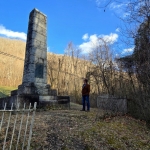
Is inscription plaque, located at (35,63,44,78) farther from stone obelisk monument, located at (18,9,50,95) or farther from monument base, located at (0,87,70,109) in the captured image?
monument base, located at (0,87,70,109)

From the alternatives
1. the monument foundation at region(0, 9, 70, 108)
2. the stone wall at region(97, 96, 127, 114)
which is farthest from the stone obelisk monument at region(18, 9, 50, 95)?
the stone wall at region(97, 96, 127, 114)

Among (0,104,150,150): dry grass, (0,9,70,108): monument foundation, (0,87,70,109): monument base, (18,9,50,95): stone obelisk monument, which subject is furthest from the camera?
(18,9,50,95): stone obelisk monument

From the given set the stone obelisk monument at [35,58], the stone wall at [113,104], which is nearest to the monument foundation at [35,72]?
the stone obelisk monument at [35,58]

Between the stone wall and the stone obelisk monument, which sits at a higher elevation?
the stone obelisk monument

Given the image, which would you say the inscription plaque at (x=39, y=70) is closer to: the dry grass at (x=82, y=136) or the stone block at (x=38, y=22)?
the stone block at (x=38, y=22)

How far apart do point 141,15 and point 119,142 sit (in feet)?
16.8

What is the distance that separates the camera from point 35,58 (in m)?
10.9

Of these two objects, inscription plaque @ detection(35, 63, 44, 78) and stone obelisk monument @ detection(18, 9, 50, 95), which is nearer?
stone obelisk monument @ detection(18, 9, 50, 95)

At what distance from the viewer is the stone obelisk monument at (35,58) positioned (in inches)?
414

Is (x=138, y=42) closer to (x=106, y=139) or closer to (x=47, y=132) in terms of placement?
(x=106, y=139)

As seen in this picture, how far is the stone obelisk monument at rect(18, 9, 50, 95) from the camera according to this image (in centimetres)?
1052

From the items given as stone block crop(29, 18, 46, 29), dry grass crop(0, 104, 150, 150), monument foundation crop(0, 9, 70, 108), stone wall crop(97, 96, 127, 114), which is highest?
stone block crop(29, 18, 46, 29)

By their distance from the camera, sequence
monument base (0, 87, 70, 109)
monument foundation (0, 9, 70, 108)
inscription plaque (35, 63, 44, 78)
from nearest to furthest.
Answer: monument base (0, 87, 70, 109) < monument foundation (0, 9, 70, 108) < inscription plaque (35, 63, 44, 78)

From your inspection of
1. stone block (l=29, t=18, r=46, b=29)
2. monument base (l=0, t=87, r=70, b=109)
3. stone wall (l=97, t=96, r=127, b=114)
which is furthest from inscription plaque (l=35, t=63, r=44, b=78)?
stone wall (l=97, t=96, r=127, b=114)
